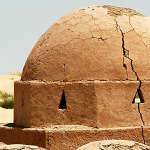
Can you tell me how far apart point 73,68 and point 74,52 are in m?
0.26

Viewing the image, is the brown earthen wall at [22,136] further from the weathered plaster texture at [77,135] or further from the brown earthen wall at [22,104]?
the brown earthen wall at [22,104]

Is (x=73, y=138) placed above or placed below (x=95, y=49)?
below

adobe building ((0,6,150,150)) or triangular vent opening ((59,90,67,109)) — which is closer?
adobe building ((0,6,150,150))

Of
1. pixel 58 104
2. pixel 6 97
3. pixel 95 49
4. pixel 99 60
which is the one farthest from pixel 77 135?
pixel 6 97

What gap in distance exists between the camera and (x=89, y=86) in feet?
20.5

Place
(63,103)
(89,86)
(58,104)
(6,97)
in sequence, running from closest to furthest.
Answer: (89,86) → (58,104) → (63,103) → (6,97)

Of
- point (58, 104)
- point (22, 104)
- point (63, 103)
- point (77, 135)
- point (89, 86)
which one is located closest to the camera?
point (77, 135)

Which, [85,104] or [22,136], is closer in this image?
[85,104]

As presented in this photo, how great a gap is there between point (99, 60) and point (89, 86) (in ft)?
1.51

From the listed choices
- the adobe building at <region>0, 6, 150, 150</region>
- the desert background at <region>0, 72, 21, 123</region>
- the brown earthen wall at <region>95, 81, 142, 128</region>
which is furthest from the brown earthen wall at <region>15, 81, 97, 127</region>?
the desert background at <region>0, 72, 21, 123</region>

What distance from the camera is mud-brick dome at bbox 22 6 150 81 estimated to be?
6.43 meters

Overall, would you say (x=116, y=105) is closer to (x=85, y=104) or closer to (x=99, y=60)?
(x=85, y=104)

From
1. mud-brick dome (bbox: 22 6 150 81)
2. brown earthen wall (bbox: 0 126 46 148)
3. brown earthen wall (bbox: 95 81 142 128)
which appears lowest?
brown earthen wall (bbox: 0 126 46 148)

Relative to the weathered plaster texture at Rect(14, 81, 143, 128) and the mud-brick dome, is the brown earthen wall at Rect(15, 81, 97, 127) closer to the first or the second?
the weathered plaster texture at Rect(14, 81, 143, 128)
